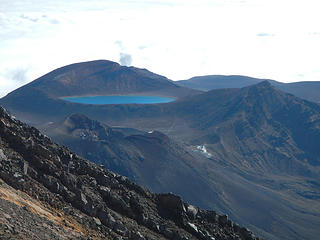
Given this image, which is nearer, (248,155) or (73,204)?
(73,204)

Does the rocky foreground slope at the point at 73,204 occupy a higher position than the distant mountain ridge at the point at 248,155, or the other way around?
the rocky foreground slope at the point at 73,204

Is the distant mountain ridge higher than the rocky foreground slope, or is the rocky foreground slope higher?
the rocky foreground slope

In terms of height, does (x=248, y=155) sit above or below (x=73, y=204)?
below

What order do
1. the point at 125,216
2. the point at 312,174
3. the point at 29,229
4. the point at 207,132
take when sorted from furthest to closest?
the point at 207,132, the point at 312,174, the point at 125,216, the point at 29,229

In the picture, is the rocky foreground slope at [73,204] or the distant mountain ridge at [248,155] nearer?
the rocky foreground slope at [73,204]

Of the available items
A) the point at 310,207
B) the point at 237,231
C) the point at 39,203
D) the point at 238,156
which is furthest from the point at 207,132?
the point at 39,203

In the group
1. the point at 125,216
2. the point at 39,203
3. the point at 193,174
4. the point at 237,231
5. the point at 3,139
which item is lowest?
the point at 193,174

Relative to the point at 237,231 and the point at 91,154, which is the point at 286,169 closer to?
the point at 91,154

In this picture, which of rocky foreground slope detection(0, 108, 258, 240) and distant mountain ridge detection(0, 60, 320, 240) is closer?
rocky foreground slope detection(0, 108, 258, 240)
